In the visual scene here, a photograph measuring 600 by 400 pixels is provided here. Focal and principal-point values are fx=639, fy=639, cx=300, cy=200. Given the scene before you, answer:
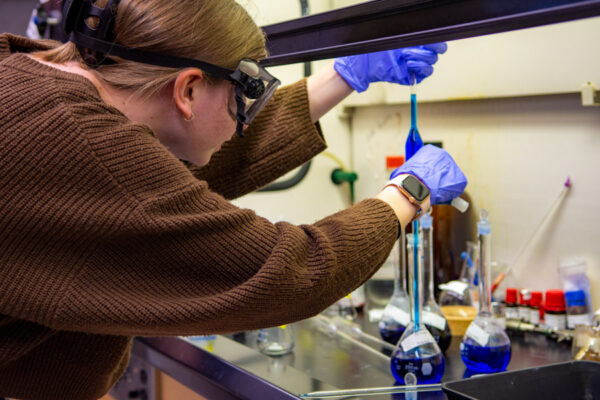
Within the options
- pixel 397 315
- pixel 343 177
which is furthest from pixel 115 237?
pixel 343 177

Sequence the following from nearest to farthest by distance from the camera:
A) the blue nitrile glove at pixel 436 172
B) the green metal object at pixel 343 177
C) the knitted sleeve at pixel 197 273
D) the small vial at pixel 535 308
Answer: the knitted sleeve at pixel 197 273 → the blue nitrile glove at pixel 436 172 → the small vial at pixel 535 308 → the green metal object at pixel 343 177

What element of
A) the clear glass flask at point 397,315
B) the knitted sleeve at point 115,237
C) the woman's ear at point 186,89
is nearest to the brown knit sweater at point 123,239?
the knitted sleeve at point 115,237

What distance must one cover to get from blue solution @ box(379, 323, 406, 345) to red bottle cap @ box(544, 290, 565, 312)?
0.40m

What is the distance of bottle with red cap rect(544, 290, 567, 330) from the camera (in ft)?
5.25

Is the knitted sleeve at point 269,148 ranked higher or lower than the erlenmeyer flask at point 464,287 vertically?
higher

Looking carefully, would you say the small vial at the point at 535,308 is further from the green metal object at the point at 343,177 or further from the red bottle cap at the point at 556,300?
the green metal object at the point at 343,177

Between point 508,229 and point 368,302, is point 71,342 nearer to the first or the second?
point 368,302

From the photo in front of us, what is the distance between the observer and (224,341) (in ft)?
5.21

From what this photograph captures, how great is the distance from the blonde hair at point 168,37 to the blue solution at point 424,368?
660 mm

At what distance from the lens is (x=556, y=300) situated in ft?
5.26

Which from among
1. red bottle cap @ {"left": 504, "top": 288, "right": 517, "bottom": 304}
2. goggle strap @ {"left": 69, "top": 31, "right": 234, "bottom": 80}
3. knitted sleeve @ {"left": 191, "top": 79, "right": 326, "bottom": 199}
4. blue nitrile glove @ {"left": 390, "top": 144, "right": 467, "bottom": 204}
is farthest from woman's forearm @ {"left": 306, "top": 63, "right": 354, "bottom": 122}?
red bottle cap @ {"left": 504, "top": 288, "right": 517, "bottom": 304}

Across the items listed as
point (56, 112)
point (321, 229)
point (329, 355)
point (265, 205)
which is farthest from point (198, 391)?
point (265, 205)

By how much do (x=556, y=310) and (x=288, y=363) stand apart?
69cm

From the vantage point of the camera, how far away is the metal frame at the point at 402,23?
2.66ft
